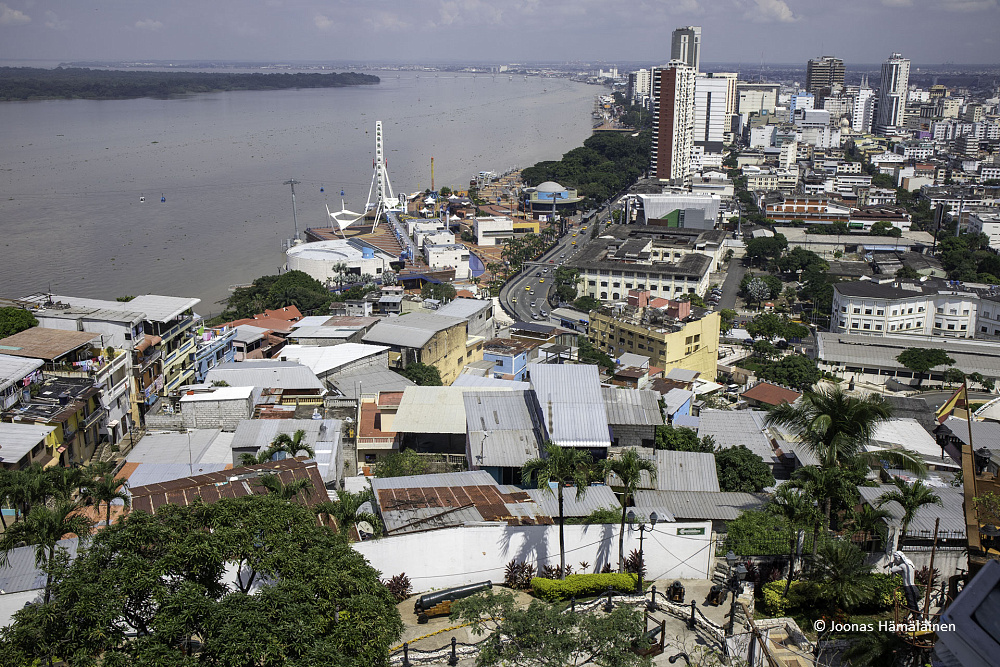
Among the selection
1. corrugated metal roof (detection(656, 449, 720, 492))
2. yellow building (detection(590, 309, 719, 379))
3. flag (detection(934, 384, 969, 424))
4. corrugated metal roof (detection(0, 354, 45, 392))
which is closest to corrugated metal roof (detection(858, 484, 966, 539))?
corrugated metal roof (detection(656, 449, 720, 492))

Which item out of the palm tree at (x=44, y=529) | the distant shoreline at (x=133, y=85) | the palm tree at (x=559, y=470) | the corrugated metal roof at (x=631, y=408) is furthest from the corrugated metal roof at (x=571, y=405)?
the distant shoreline at (x=133, y=85)

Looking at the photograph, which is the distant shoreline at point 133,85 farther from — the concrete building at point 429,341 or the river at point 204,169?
the concrete building at point 429,341

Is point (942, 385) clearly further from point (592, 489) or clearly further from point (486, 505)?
point (486, 505)

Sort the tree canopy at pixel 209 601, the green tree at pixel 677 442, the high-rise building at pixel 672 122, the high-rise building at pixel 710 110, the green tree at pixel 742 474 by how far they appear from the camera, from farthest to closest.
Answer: the high-rise building at pixel 710 110
the high-rise building at pixel 672 122
the green tree at pixel 677 442
the green tree at pixel 742 474
the tree canopy at pixel 209 601

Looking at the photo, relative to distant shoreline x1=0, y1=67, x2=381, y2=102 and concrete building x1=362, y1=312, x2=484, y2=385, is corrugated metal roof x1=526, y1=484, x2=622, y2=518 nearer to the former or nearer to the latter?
concrete building x1=362, y1=312, x2=484, y2=385

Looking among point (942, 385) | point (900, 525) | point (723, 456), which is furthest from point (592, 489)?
point (942, 385)

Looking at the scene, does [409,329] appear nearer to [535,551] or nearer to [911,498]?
[535,551]
